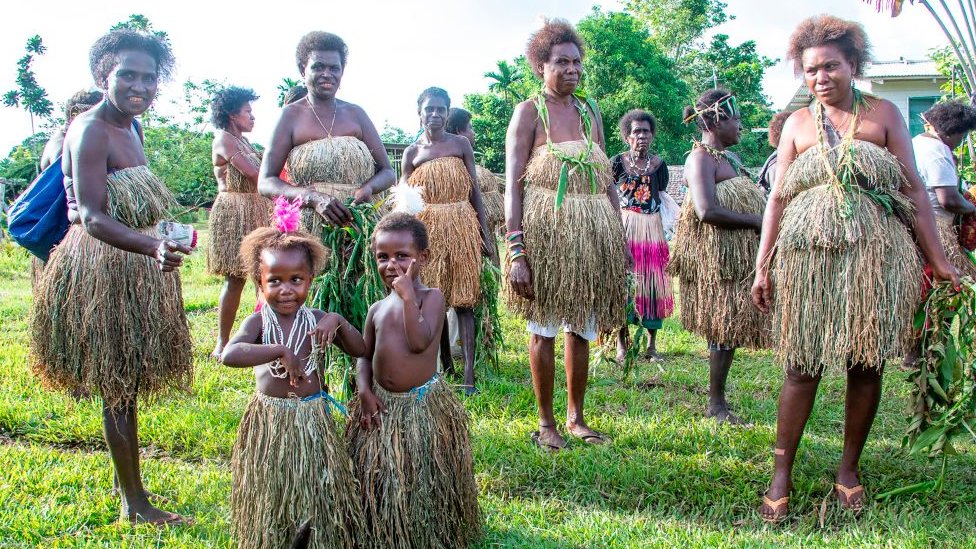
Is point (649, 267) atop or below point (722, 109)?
below

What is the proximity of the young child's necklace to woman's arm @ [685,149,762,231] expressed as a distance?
8.25 feet

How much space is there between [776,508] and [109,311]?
2.84 meters

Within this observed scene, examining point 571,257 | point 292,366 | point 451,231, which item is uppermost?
point 451,231

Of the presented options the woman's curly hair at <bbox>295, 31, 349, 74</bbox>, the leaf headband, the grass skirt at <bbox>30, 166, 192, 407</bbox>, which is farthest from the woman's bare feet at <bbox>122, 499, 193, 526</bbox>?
the leaf headband

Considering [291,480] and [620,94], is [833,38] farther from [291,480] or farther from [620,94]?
[620,94]

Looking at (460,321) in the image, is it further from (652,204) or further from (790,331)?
(790,331)

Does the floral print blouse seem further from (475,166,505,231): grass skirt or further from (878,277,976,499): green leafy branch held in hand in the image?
(878,277,976,499): green leafy branch held in hand

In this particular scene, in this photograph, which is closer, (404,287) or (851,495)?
(404,287)

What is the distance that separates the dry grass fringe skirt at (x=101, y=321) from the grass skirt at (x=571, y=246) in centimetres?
172

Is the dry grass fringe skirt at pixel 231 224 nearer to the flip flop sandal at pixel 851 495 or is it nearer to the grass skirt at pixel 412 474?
the grass skirt at pixel 412 474

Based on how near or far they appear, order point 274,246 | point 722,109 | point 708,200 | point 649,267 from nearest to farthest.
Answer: point 274,246
point 708,200
point 722,109
point 649,267

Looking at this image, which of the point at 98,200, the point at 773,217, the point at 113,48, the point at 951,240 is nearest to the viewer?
the point at 98,200

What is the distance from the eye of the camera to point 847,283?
2873 mm

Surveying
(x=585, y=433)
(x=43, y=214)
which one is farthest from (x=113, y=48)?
(x=585, y=433)
